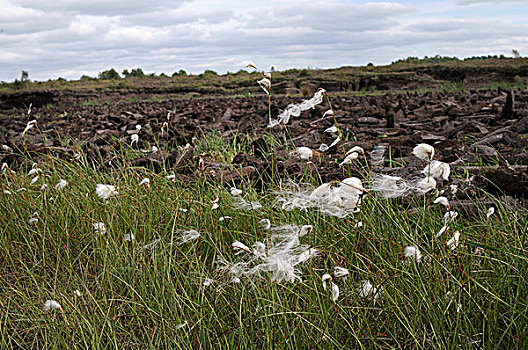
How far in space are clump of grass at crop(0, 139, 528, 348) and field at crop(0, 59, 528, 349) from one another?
0.01 m

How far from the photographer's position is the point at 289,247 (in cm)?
188

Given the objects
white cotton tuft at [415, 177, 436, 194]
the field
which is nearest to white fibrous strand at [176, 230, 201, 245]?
the field

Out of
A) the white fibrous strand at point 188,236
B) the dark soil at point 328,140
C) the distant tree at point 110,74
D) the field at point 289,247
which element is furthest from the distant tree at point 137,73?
the white fibrous strand at point 188,236

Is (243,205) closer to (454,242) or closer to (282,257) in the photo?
(282,257)

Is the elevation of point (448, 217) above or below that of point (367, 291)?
above

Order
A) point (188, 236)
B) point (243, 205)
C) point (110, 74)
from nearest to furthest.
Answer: point (188, 236)
point (243, 205)
point (110, 74)

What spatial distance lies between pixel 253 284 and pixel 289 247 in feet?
0.63

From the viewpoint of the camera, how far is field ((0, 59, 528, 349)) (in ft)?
5.94

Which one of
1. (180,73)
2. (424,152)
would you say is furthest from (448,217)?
(180,73)

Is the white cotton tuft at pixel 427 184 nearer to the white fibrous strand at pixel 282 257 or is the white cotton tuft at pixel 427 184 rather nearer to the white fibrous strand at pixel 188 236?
the white fibrous strand at pixel 282 257

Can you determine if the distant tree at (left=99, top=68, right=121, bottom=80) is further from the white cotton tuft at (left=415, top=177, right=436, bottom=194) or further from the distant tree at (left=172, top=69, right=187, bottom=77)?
the white cotton tuft at (left=415, top=177, right=436, bottom=194)

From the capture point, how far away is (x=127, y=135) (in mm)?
5605

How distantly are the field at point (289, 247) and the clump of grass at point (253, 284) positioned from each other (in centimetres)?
1

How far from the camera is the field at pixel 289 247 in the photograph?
1.81m
